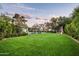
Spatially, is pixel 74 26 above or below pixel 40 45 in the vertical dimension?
above

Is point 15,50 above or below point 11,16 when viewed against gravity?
below

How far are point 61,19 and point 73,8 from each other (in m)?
0.14

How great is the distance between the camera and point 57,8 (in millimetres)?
1873

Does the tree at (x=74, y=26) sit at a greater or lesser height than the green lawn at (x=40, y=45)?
greater

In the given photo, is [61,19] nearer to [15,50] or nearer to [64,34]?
[64,34]

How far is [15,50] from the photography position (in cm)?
184

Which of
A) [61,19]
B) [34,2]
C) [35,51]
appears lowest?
[35,51]

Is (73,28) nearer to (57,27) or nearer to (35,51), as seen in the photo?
(57,27)

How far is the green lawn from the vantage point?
183 centimetres

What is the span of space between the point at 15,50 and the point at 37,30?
0.25m

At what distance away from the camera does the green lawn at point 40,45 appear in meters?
1.83

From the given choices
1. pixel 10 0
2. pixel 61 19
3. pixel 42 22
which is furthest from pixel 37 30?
pixel 10 0

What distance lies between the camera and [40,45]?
185cm

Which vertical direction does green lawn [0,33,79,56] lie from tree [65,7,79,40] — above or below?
below
